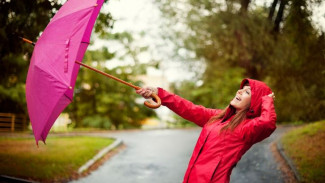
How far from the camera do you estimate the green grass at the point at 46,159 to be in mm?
7018

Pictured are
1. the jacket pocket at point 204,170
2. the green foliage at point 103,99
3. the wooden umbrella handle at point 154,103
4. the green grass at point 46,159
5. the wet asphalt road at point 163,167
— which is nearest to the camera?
the jacket pocket at point 204,170

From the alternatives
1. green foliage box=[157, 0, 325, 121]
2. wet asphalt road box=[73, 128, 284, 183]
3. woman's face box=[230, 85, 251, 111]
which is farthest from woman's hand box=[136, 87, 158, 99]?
wet asphalt road box=[73, 128, 284, 183]

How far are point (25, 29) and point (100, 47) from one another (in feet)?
44.7

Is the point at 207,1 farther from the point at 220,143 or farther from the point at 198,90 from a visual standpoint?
the point at 198,90

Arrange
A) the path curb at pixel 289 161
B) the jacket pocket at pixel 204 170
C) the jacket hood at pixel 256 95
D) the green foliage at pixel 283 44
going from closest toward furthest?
1. the jacket pocket at pixel 204 170
2. the jacket hood at pixel 256 95
3. the green foliage at pixel 283 44
4. the path curb at pixel 289 161

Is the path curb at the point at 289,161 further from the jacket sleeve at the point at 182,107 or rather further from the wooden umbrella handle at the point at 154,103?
the wooden umbrella handle at the point at 154,103

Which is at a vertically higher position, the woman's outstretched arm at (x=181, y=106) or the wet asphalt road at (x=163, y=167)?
the woman's outstretched arm at (x=181, y=106)

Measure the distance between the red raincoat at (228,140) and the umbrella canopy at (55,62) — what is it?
1350 millimetres

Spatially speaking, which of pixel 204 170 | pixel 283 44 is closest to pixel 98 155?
pixel 283 44

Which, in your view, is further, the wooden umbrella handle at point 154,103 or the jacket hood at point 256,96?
the wooden umbrella handle at point 154,103

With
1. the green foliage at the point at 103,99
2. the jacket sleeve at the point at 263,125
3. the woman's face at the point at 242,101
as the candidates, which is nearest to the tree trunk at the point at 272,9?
the woman's face at the point at 242,101

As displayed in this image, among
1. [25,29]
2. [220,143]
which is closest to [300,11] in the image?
[220,143]

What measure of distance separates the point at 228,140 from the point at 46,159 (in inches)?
256

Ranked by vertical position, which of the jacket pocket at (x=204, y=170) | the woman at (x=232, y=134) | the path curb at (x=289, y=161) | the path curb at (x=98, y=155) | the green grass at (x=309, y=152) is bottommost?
the path curb at (x=98, y=155)
